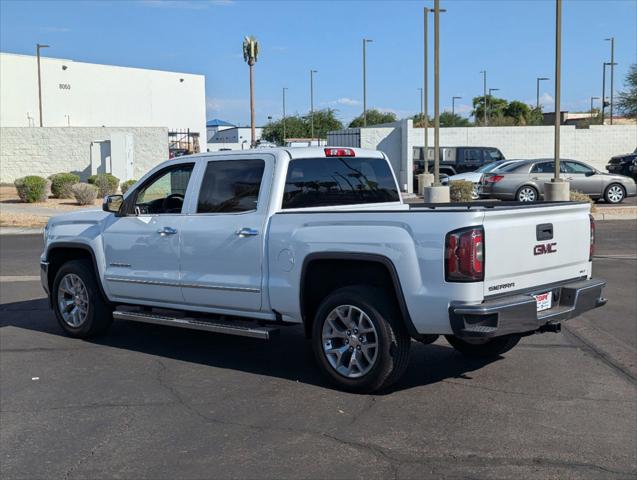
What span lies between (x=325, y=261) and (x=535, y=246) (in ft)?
5.46

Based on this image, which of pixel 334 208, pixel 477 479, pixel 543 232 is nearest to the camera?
pixel 477 479

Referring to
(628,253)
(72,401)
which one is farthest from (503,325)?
(628,253)

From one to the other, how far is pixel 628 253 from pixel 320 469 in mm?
11465

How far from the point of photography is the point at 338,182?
7.41 m

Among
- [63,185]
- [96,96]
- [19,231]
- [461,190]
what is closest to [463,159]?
[461,190]

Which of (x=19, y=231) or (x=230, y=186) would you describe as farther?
(x=19, y=231)

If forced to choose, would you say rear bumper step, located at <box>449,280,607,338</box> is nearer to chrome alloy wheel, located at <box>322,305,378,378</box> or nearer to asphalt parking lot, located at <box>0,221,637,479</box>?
asphalt parking lot, located at <box>0,221,637,479</box>

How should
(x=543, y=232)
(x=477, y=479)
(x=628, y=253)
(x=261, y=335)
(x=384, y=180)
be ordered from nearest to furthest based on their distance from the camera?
(x=477, y=479)
(x=543, y=232)
(x=261, y=335)
(x=384, y=180)
(x=628, y=253)

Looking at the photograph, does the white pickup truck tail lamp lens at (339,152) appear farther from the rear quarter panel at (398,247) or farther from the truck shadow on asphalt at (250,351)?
the truck shadow on asphalt at (250,351)

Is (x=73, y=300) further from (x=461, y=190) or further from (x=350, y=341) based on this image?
(x=461, y=190)

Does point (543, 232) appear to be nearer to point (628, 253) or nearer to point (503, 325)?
point (503, 325)

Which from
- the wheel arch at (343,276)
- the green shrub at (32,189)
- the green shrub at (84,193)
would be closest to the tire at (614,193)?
the green shrub at (84,193)

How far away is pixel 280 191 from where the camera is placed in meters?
6.87

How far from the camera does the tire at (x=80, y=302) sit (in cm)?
825
